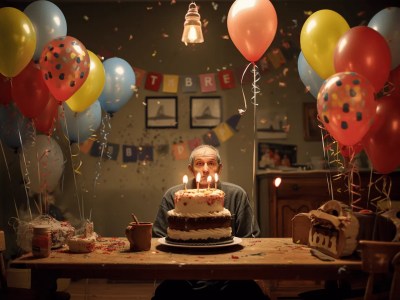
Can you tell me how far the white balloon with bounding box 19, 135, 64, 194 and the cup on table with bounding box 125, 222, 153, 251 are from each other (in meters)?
1.88

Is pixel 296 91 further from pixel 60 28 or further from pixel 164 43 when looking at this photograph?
pixel 60 28

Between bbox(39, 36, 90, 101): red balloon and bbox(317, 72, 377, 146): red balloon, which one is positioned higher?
bbox(39, 36, 90, 101): red balloon

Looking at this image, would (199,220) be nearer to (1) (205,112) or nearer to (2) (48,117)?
(2) (48,117)

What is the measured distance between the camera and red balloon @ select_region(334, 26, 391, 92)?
7.61 ft

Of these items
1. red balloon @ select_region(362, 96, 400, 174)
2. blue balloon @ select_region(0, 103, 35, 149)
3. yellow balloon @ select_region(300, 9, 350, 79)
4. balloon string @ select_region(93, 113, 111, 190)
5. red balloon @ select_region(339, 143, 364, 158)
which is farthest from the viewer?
balloon string @ select_region(93, 113, 111, 190)

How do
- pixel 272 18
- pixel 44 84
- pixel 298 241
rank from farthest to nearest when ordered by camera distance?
pixel 44 84 → pixel 272 18 → pixel 298 241

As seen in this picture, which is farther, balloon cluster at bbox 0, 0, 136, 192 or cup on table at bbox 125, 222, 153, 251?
balloon cluster at bbox 0, 0, 136, 192

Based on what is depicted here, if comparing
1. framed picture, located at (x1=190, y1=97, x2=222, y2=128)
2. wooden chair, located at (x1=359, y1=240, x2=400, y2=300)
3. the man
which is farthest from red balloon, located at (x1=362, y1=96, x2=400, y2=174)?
framed picture, located at (x1=190, y1=97, x2=222, y2=128)

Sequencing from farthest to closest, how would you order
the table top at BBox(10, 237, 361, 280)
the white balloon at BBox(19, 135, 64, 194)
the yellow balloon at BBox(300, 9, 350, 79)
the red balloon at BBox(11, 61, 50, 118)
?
the white balloon at BBox(19, 135, 64, 194), the red balloon at BBox(11, 61, 50, 118), the yellow balloon at BBox(300, 9, 350, 79), the table top at BBox(10, 237, 361, 280)

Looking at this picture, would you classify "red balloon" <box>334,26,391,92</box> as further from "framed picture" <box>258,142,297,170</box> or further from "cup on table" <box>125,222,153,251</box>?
"framed picture" <box>258,142,297,170</box>

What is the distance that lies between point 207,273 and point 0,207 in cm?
368

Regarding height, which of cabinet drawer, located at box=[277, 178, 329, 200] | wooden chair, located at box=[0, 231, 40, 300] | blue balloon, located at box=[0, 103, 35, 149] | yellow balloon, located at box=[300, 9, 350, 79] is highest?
yellow balloon, located at box=[300, 9, 350, 79]

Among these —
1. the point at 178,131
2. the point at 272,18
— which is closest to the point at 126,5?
the point at 178,131

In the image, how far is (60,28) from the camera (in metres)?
3.22
